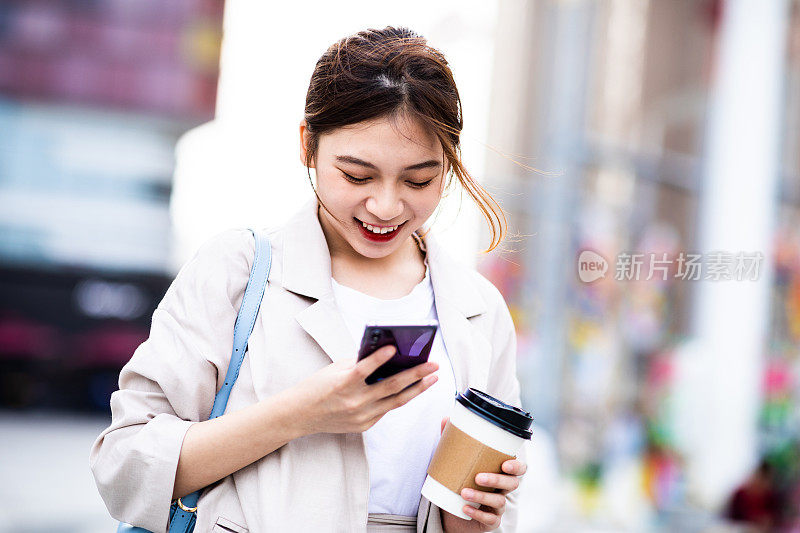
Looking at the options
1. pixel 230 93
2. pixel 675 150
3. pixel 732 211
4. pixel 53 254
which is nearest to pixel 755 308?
pixel 732 211

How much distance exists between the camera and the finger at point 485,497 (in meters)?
1.32

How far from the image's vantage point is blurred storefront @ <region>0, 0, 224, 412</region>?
269 inches

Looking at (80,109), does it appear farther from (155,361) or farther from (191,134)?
(155,361)

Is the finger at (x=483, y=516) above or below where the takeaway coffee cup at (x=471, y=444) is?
below

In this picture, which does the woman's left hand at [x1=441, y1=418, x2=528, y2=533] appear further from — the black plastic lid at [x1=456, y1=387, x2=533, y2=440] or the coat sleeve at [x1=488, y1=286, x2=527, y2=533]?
the coat sleeve at [x1=488, y1=286, x2=527, y2=533]

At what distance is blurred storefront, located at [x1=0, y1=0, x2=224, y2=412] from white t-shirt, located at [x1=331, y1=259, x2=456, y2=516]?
227 inches

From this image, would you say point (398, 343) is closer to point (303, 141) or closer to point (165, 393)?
point (165, 393)

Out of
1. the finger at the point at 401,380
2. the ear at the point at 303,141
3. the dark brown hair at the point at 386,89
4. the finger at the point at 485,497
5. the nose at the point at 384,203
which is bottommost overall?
the finger at the point at 485,497

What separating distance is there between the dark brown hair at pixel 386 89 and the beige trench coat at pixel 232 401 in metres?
0.25

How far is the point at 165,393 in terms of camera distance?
4.39 feet

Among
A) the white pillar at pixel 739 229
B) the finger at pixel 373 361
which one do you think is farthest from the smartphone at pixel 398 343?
the white pillar at pixel 739 229

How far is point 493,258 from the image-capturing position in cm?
632

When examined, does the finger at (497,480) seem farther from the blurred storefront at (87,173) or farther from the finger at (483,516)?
the blurred storefront at (87,173)

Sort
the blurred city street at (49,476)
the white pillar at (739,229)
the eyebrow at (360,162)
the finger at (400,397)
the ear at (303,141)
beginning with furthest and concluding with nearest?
1. the white pillar at (739,229)
2. the blurred city street at (49,476)
3. the ear at (303,141)
4. the eyebrow at (360,162)
5. the finger at (400,397)
